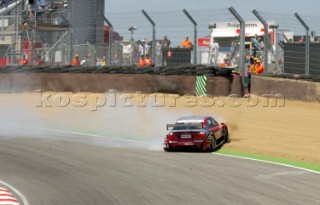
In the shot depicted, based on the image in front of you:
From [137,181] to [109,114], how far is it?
39.2ft

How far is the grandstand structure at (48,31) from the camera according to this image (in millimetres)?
29000

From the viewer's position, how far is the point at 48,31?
1342 inches

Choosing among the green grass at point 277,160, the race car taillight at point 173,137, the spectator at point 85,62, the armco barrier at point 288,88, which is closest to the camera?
the green grass at point 277,160

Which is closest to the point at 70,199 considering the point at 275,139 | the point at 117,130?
the point at 275,139

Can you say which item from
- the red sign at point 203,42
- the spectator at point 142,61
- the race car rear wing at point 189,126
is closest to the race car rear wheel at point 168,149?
the race car rear wing at point 189,126

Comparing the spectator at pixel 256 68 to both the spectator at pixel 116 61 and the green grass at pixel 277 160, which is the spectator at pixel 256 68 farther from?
the green grass at pixel 277 160

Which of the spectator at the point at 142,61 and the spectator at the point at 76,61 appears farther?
the spectator at the point at 76,61

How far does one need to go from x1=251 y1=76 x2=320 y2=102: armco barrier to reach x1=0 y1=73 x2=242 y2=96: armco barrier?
96 cm

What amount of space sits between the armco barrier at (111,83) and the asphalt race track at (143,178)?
7855mm

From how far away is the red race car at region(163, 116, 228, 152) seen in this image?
14867 mm

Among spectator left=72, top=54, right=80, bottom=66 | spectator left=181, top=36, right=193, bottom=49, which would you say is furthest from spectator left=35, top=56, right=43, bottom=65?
spectator left=181, top=36, right=193, bottom=49

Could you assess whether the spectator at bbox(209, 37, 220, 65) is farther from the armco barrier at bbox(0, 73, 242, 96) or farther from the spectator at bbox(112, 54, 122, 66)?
the spectator at bbox(112, 54, 122, 66)

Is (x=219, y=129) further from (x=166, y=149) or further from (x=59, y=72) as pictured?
(x=59, y=72)

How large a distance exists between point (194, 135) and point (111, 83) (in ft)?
37.6
